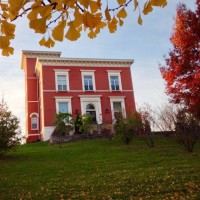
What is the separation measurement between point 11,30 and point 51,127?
32395 mm

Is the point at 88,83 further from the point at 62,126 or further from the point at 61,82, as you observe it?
the point at 62,126

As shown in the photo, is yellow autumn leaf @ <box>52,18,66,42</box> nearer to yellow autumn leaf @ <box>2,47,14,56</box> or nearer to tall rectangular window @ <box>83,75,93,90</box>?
yellow autumn leaf @ <box>2,47,14,56</box>

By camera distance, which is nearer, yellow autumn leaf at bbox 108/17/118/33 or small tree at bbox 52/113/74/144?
yellow autumn leaf at bbox 108/17/118/33

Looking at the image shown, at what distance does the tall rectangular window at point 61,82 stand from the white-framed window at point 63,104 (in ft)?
4.48

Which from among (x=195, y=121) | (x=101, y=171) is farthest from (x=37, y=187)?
(x=195, y=121)

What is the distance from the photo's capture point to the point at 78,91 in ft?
Answer: 119

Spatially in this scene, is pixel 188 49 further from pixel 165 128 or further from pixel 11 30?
pixel 11 30

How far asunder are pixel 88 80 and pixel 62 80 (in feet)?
10.5

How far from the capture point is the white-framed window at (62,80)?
117 feet

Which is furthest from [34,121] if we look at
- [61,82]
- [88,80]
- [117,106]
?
[117,106]

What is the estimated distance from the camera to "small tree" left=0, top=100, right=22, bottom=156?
1925cm

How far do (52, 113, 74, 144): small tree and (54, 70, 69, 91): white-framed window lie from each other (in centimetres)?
571

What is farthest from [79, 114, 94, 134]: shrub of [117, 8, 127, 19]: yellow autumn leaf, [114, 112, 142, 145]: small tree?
[117, 8, 127, 19]: yellow autumn leaf

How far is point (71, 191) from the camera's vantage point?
9320 millimetres
